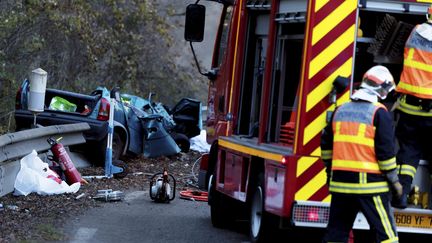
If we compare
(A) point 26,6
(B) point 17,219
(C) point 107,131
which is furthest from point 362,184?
(A) point 26,6

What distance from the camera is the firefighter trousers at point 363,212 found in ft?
25.5

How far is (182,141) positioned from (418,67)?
33.7ft

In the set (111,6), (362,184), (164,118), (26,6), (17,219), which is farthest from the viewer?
(111,6)

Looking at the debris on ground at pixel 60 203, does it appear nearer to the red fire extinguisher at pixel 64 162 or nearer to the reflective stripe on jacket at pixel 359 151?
the red fire extinguisher at pixel 64 162

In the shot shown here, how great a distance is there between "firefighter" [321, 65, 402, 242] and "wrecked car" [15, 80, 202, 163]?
7.34 m

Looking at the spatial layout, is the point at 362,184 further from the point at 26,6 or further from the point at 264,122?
the point at 26,6

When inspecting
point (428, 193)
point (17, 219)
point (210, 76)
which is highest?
point (210, 76)

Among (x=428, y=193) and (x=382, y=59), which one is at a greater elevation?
(x=382, y=59)

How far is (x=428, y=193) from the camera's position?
9016mm

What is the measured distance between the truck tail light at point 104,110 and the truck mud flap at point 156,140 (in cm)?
122

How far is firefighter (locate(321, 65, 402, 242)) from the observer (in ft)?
25.3

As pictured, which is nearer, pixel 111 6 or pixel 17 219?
pixel 17 219

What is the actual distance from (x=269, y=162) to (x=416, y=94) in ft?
4.57

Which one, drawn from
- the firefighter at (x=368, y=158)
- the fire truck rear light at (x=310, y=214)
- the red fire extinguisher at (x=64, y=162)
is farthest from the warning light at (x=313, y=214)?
the red fire extinguisher at (x=64, y=162)
